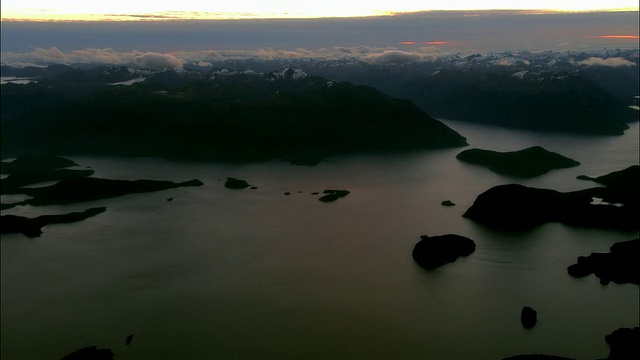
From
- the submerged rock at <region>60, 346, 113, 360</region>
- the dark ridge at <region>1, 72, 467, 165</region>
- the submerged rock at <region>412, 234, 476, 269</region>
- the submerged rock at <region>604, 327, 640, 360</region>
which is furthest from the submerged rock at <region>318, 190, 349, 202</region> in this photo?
the submerged rock at <region>604, 327, 640, 360</region>

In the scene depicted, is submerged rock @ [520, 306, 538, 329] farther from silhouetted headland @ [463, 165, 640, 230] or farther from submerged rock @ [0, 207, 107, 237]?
submerged rock @ [0, 207, 107, 237]

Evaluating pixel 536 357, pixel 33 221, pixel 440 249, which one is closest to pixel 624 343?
pixel 536 357

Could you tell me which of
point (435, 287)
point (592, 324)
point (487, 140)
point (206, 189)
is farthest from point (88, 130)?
point (592, 324)

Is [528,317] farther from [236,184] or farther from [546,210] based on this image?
[236,184]

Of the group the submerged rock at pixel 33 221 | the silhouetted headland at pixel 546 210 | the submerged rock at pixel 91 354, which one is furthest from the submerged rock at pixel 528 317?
the submerged rock at pixel 33 221

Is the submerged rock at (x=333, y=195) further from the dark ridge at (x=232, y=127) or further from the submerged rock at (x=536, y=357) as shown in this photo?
the submerged rock at (x=536, y=357)
